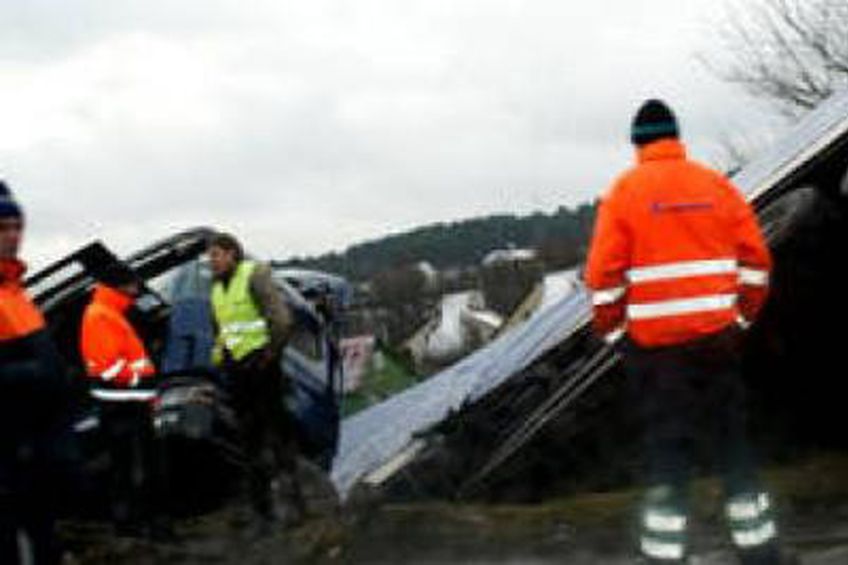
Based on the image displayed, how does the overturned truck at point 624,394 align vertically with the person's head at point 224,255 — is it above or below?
below

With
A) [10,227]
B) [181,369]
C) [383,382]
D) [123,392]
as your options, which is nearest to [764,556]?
[10,227]

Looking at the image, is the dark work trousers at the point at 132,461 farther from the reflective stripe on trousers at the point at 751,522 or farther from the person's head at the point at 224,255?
the reflective stripe on trousers at the point at 751,522

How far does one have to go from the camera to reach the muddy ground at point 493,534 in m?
8.50

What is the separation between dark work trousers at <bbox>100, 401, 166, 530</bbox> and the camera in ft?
34.0

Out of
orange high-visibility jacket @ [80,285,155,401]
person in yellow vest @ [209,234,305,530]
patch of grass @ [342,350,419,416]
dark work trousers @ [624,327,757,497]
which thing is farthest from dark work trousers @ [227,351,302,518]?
patch of grass @ [342,350,419,416]

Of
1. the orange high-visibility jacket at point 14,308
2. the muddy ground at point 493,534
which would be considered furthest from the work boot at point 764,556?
the orange high-visibility jacket at point 14,308

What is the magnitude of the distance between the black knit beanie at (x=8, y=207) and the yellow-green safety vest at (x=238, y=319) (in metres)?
3.51

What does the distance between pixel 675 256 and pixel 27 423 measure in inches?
100.0

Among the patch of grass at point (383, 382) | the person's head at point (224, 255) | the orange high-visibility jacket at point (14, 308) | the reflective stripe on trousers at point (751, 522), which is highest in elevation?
the orange high-visibility jacket at point (14, 308)

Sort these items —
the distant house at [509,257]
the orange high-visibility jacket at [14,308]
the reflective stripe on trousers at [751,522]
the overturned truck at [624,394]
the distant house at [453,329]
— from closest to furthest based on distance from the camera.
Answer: the reflective stripe on trousers at [751,522], the orange high-visibility jacket at [14,308], the overturned truck at [624,394], the distant house at [453,329], the distant house at [509,257]

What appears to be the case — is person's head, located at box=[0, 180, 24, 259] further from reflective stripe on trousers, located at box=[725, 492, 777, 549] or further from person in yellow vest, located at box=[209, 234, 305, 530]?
person in yellow vest, located at box=[209, 234, 305, 530]

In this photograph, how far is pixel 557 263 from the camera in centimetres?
7531

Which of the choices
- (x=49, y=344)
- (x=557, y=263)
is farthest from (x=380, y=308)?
(x=49, y=344)

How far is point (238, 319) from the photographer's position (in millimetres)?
10547
